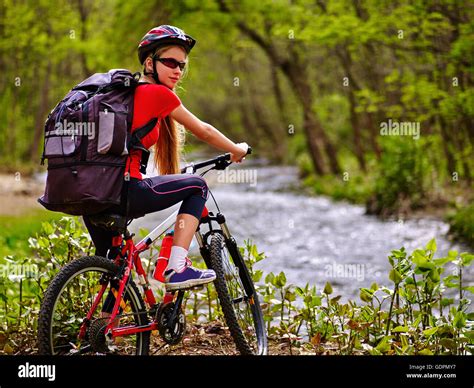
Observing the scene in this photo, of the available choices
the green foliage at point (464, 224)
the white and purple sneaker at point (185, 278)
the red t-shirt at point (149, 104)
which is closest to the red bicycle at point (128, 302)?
the white and purple sneaker at point (185, 278)

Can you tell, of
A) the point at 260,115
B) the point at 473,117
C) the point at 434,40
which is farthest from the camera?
the point at 260,115

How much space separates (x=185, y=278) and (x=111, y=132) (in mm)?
881

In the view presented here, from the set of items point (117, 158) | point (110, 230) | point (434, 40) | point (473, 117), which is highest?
point (434, 40)

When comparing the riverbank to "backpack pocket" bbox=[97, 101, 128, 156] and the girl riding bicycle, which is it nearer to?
the girl riding bicycle

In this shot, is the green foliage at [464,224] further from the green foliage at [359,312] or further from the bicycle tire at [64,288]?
the bicycle tire at [64,288]

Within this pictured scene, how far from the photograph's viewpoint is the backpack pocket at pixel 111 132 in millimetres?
3592

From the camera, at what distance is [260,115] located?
3731 centimetres

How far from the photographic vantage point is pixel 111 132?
142 inches

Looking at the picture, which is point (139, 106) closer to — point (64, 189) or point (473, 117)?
point (64, 189)

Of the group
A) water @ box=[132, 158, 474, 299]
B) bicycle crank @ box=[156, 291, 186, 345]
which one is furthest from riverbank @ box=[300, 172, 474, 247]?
bicycle crank @ box=[156, 291, 186, 345]

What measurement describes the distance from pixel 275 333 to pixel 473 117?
764 cm

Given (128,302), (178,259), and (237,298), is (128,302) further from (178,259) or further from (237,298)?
(237,298)

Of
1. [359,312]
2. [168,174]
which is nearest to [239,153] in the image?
[168,174]

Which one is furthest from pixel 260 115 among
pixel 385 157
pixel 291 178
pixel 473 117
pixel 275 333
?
pixel 275 333
